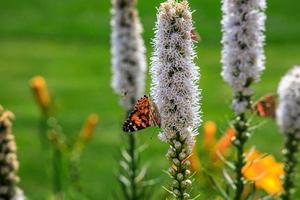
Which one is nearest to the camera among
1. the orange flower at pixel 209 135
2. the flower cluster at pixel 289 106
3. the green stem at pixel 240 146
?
the green stem at pixel 240 146

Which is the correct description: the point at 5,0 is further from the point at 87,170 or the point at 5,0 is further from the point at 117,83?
the point at 117,83

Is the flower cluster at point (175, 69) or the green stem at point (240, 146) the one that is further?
the green stem at point (240, 146)

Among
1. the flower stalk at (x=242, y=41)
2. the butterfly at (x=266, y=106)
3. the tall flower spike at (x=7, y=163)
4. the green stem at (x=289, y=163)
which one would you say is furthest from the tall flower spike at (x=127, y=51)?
the tall flower spike at (x=7, y=163)

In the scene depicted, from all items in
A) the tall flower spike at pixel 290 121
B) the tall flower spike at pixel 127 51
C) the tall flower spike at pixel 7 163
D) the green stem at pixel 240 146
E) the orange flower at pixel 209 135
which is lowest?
the tall flower spike at pixel 7 163

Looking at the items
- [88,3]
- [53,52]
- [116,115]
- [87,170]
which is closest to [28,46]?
[53,52]

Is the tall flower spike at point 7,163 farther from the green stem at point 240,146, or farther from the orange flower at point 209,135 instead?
the orange flower at point 209,135

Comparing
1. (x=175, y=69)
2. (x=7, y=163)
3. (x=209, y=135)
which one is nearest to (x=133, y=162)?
(x=209, y=135)
